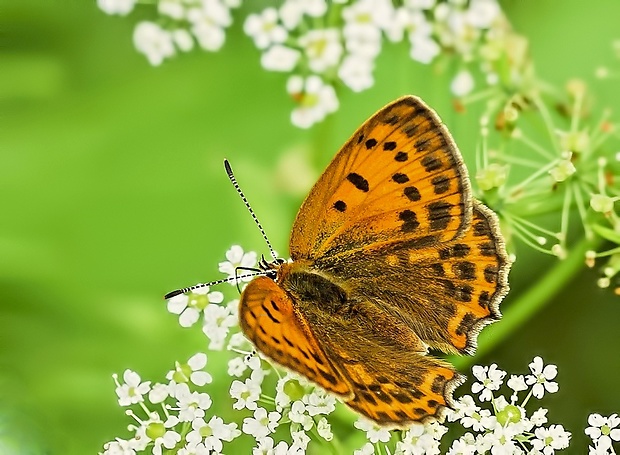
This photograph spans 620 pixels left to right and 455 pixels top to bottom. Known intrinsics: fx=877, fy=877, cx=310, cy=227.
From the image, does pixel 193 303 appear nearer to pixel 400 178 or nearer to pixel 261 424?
pixel 261 424

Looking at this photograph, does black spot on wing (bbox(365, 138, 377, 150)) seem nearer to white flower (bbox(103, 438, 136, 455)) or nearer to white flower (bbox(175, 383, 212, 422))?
white flower (bbox(175, 383, 212, 422))

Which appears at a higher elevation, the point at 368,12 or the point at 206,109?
the point at 206,109

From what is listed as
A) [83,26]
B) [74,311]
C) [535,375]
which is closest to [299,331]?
[535,375]

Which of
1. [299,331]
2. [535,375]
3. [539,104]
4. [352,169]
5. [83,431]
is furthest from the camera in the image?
[83,431]

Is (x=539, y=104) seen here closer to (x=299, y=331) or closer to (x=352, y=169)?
(x=352, y=169)

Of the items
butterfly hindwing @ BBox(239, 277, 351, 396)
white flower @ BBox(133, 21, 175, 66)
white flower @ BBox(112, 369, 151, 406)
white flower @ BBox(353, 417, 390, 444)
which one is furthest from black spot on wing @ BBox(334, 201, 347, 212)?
white flower @ BBox(133, 21, 175, 66)

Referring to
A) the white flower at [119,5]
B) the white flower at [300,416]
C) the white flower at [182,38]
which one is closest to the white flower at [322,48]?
the white flower at [182,38]

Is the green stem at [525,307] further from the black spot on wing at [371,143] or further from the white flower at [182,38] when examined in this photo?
the white flower at [182,38]
